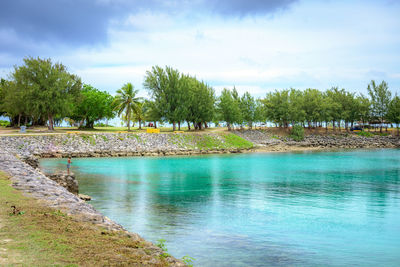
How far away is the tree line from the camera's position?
2862 inches

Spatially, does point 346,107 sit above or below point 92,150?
above

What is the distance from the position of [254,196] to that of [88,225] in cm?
1490

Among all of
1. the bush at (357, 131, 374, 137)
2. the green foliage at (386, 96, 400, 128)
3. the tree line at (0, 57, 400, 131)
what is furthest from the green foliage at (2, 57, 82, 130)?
the green foliage at (386, 96, 400, 128)

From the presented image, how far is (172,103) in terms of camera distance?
85438mm

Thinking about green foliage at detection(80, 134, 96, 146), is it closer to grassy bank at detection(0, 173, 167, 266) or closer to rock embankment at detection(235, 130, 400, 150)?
rock embankment at detection(235, 130, 400, 150)

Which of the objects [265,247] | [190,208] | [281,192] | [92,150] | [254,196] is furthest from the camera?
[92,150]

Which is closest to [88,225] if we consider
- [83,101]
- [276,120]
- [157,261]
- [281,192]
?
[157,261]

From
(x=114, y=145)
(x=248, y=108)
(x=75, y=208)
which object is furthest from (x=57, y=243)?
(x=248, y=108)

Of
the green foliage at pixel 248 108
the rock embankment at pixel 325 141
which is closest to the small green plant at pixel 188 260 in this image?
the rock embankment at pixel 325 141

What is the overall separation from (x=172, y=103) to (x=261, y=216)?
69.4 meters

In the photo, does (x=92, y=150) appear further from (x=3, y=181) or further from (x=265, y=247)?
(x=265, y=247)

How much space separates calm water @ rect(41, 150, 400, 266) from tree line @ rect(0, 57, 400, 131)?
49.4 m

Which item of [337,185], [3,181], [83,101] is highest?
[83,101]

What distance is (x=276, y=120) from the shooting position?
108 metres
